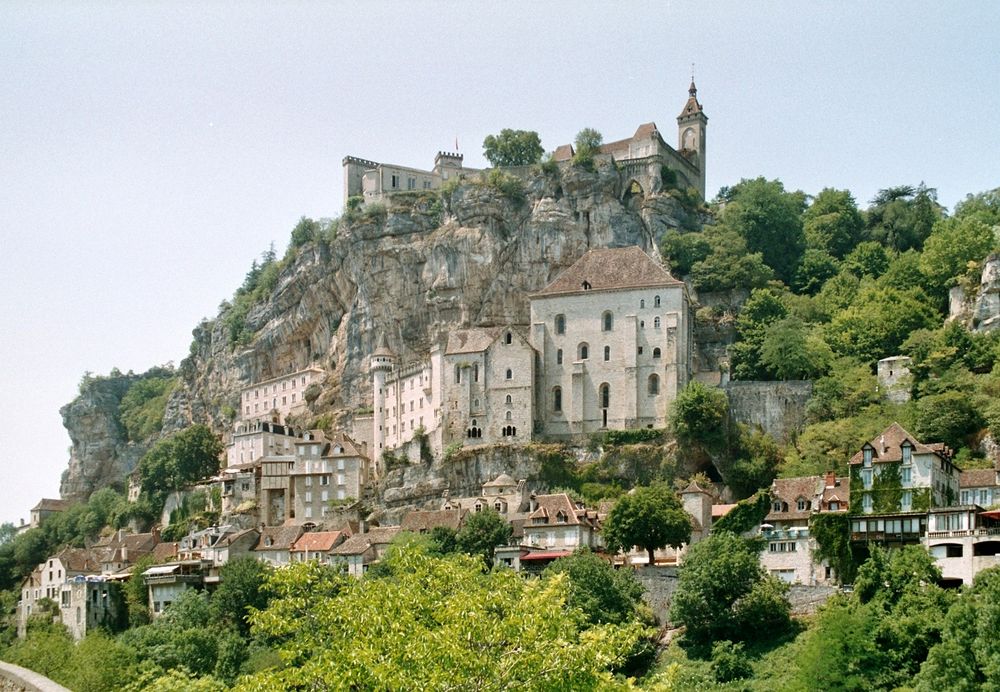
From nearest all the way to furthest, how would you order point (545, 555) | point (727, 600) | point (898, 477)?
1. point (727, 600)
2. point (898, 477)
3. point (545, 555)

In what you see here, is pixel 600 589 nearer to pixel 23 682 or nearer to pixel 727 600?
pixel 727 600

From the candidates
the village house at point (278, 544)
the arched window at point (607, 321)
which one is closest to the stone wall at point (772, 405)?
the arched window at point (607, 321)

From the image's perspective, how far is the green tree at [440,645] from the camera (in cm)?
2828

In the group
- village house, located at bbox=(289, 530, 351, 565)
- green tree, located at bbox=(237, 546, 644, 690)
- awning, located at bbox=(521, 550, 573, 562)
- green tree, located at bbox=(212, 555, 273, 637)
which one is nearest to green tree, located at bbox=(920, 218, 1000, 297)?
awning, located at bbox=(521, 550, 573, 562)

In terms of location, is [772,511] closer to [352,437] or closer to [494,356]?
[494,356]

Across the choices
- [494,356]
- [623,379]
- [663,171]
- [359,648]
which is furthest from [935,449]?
[663,171]

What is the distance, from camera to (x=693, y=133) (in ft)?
394

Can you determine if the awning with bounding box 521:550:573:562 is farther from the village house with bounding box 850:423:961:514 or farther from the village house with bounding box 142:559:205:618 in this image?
the village house with bounding box 142:559:205:618

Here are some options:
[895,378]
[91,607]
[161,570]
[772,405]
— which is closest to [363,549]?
[161,570]

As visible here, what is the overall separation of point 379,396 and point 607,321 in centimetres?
1815

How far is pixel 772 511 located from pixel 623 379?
66.5 ft

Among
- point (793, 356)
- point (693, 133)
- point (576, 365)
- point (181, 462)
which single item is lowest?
point (181, 462)

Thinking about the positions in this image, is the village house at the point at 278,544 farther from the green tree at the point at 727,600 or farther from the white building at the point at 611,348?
the green tree at the point at 727,600

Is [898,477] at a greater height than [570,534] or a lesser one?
greater
